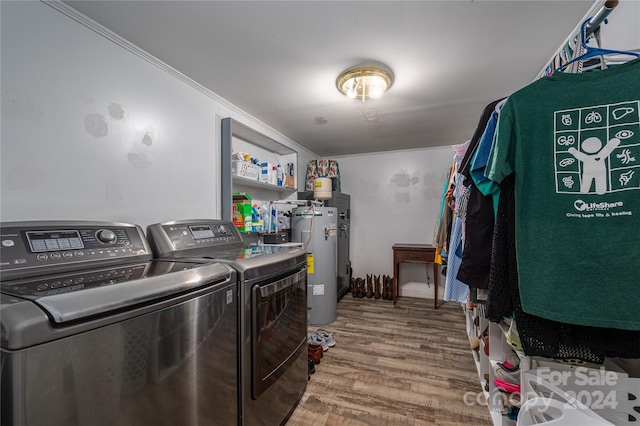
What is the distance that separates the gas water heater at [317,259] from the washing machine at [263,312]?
1131 mm

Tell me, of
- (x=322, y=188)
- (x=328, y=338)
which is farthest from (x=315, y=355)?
(x=322, y=188)

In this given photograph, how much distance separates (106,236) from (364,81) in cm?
176

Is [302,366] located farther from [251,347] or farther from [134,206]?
[134,206]

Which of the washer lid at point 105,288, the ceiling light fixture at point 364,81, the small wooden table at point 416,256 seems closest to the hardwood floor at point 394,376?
the small wooden table at point 416,256

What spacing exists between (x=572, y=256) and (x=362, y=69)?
152cm

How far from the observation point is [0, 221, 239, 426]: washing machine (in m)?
0.61

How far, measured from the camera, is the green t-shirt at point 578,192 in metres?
0.75

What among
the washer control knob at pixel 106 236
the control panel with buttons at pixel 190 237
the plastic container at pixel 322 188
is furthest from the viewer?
the plastic container at pixel 322 188

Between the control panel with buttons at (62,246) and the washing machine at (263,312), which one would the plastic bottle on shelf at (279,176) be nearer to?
the washing machine at (263,312)

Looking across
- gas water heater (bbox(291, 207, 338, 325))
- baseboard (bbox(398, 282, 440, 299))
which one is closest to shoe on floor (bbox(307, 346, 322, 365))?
gas water heater (bbox(291, 207, 338, 325))

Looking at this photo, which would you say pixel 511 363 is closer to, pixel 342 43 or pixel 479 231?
pixel 479 231

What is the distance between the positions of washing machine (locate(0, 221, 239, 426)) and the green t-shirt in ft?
3.71

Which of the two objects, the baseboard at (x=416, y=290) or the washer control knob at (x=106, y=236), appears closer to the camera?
the washer control knob at (x=106, y=236)

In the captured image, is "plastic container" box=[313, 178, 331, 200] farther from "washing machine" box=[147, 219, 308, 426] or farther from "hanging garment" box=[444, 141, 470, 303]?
"hanging garment" box=[444, 141, 470, 303]
